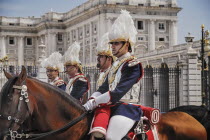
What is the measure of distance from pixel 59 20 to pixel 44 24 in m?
2.74

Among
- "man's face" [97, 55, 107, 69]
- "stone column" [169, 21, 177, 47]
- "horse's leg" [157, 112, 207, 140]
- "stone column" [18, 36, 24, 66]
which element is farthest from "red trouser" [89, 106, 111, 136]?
"stone column" [18, 36, 24, 66]

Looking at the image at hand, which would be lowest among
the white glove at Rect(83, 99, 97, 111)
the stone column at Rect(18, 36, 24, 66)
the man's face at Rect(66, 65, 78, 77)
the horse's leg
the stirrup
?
the horse's leg

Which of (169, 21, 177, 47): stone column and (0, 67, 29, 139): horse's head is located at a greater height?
(169, 21, 177, 47): stone column

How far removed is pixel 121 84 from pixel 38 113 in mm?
875

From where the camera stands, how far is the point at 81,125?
4188 millimetres

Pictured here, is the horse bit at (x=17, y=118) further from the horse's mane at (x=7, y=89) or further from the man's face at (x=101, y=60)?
the man's face at (x=101, y=60)

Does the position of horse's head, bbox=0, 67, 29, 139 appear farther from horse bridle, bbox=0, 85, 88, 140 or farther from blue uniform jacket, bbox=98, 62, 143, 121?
blue uniform jacket, bbox=98, 62, 143, 121

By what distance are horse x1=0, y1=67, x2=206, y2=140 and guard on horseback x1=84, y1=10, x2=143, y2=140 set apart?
0.74ft

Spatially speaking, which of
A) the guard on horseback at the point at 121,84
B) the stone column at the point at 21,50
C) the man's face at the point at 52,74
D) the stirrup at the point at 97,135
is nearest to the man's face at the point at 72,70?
the man's face at the point at 52,74

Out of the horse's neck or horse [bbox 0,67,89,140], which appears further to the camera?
the horse's neck

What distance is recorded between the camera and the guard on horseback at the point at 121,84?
166 inches

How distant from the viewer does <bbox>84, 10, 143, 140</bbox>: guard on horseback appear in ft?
13.8

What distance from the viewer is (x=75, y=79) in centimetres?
652

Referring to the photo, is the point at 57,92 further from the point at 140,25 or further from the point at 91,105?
the point at 140,25
